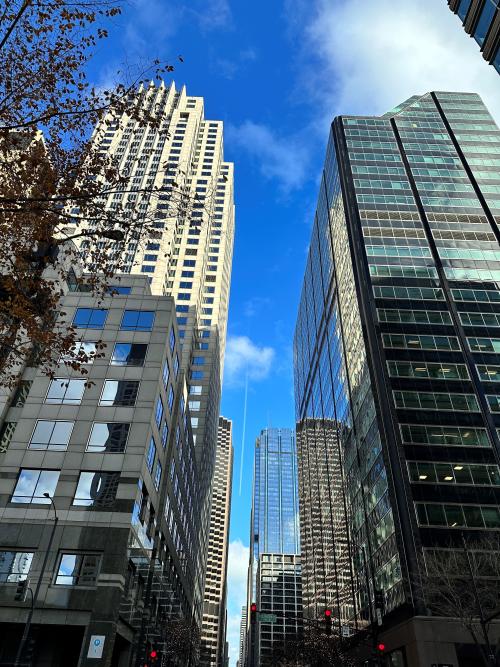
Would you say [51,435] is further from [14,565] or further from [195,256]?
[195,256]

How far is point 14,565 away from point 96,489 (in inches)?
261

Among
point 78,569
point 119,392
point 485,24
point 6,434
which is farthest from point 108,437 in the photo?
point 485,24

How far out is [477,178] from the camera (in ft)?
298

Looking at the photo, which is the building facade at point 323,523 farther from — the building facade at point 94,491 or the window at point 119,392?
the window at point 119,392

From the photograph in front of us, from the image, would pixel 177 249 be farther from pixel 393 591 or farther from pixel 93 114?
pixel 93 114

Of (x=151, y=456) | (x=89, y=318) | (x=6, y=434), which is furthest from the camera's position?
(x=89, y=318)

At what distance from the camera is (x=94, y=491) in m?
34.5

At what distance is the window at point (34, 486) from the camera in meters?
34.1

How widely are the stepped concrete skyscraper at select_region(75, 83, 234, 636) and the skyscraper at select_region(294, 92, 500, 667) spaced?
26845 mm

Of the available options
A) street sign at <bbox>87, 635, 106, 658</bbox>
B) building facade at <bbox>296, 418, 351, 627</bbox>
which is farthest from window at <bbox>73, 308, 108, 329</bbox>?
building facade at <bbox>296, 418, 351, 627</bbox>

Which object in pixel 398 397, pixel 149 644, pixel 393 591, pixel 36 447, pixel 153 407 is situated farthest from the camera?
pixel 398 397

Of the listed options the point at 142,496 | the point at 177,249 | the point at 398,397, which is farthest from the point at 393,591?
the point at 177,249

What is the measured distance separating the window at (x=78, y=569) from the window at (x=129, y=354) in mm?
15160

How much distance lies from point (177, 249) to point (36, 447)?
96365 mm
